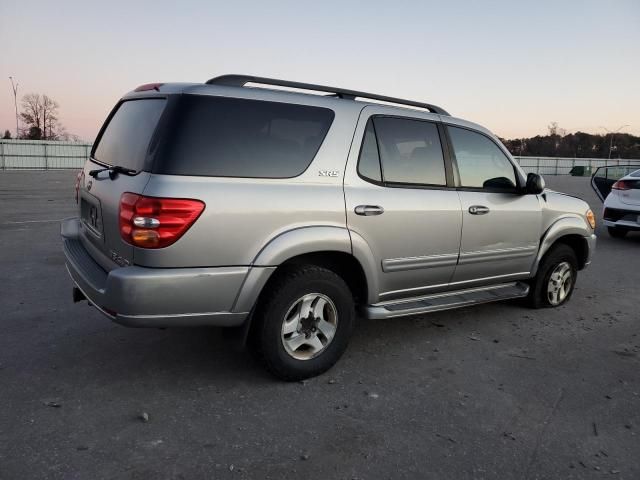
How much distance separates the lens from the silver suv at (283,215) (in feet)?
9.37

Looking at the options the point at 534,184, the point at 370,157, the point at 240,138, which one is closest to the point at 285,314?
the point at 240,138

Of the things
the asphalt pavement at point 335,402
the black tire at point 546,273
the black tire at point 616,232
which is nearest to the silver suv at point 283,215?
the asphalt pavement at point 335,402

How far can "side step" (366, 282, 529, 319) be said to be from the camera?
3.70 metres

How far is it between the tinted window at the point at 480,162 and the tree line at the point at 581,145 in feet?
278

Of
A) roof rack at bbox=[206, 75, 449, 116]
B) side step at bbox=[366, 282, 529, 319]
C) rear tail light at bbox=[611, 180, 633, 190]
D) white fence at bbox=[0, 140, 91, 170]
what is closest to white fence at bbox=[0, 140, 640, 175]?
white fence at bbox=[0, 140, 91, 170]

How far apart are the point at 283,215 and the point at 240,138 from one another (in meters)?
0.51

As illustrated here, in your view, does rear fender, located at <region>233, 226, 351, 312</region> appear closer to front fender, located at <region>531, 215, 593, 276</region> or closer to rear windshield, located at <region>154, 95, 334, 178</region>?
rear windshield, located at <region>154, 95, 334, 178</region>

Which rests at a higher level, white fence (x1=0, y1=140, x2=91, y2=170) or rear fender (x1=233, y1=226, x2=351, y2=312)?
white fence (x1=0, y1=140, x2=91, y2=170)

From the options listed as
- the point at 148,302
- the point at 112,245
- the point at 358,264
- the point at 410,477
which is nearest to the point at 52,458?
the point at 148,302

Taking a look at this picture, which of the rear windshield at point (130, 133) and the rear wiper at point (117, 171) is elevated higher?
the rear windshield at point (130, 133)

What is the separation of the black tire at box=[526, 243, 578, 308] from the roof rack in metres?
1.82

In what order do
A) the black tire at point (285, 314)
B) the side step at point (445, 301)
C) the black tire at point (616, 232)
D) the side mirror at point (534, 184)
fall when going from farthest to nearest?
the black tire at point (616, 232)
the side mirror at point (534, 184)
the side step at point (445, 301)
the black tire at point (285, 314)

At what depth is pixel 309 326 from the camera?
341 centimetres

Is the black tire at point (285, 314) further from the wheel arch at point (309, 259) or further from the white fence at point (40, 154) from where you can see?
the white fence at point (40, 154)
